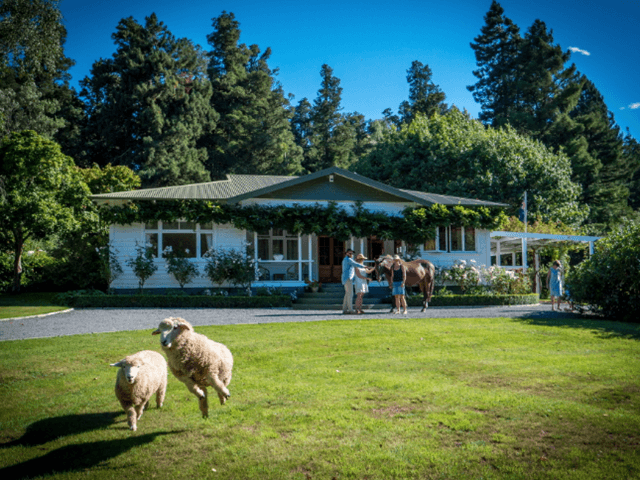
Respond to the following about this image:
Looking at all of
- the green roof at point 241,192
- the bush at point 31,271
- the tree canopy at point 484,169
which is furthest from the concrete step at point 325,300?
the tree canopy at point 484,169

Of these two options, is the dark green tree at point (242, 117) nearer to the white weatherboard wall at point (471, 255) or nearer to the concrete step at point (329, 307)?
the white weatherboard wall at point (471, 255)

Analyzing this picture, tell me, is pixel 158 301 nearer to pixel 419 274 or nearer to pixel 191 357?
pixel 419 274

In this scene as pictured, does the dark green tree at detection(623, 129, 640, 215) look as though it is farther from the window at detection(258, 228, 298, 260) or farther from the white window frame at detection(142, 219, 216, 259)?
the white window frame at detection(142, 219, 216, 259)

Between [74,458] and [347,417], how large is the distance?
8.64 feet

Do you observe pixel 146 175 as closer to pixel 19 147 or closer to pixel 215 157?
pixel 215 157

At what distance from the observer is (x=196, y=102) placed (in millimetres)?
38812

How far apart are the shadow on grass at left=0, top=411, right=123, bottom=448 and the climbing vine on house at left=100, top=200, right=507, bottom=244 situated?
586 inches

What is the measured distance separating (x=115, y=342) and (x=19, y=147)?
53.3 ft

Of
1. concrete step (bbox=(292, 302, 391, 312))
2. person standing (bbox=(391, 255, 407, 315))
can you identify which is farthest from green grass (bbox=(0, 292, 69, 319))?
person standing (bbox=(391, 255, 407, 315))

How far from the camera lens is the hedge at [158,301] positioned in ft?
57.3

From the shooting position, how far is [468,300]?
18.6 m

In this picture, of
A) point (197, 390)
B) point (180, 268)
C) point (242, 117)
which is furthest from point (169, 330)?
point (242, 117)

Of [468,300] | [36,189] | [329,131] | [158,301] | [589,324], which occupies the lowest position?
[589,324]

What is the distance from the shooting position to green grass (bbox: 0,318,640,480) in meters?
4.34
